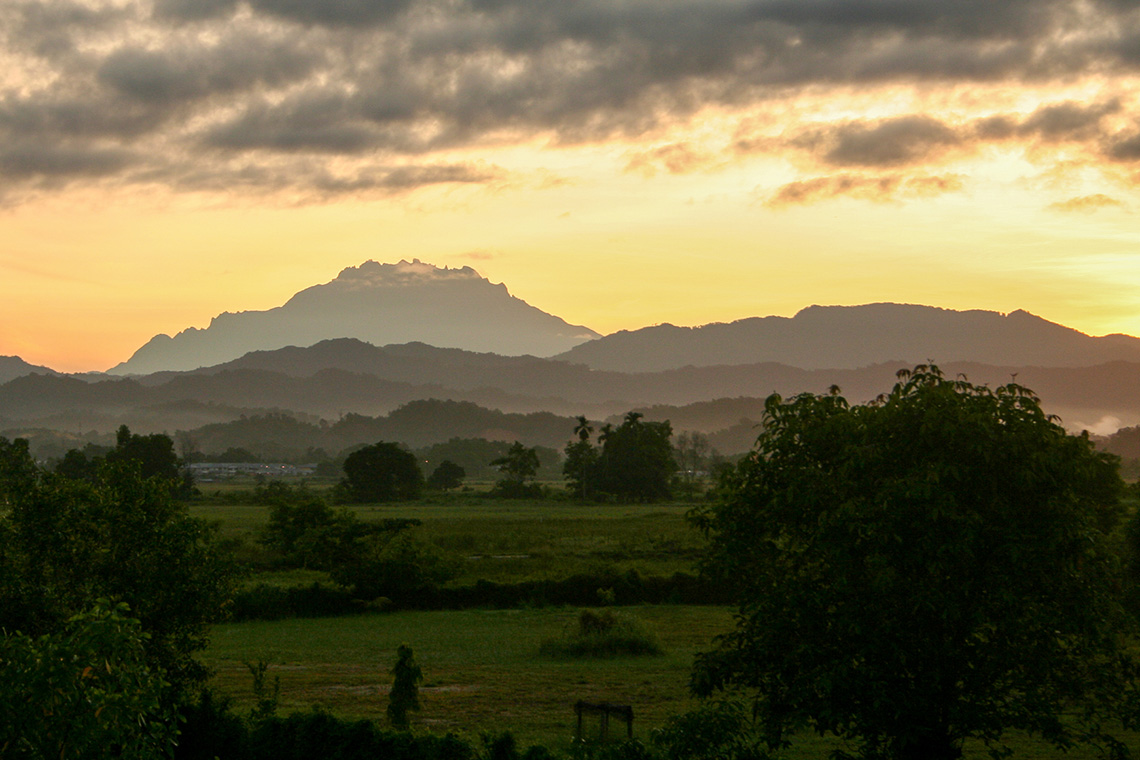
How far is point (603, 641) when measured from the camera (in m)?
36.7

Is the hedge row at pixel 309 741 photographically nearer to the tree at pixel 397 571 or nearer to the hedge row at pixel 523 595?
the hedge row at pixel 523 595

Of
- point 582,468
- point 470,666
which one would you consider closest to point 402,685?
point 470,666

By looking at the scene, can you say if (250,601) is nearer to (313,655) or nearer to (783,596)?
(313,655)

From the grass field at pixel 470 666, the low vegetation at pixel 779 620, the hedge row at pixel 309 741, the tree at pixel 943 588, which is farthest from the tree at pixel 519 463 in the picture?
the tree at pixel 943 588

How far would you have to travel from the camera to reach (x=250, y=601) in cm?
4538

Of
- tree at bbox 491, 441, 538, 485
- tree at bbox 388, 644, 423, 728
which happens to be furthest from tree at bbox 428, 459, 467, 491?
tree at bbox 388, 644, 423, 728

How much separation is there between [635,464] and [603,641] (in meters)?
85.9

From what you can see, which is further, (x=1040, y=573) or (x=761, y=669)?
(x=761, y=669)

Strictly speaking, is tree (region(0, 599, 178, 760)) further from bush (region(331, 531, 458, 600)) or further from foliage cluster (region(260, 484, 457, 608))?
bush (region(331, 531, 458, 600))

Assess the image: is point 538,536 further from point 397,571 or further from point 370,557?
point 397,571

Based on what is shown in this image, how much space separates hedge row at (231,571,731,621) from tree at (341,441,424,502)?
71902 mm

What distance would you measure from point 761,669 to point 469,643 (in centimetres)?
2597

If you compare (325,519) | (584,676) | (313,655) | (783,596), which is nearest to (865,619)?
(783,596)

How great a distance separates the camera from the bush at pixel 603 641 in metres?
36.5
